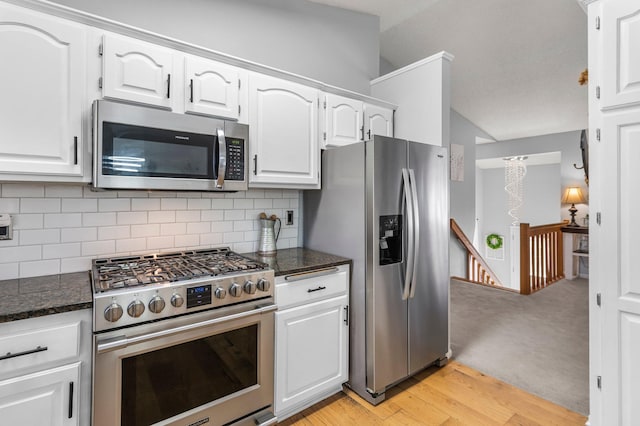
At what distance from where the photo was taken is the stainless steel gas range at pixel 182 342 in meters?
1.38

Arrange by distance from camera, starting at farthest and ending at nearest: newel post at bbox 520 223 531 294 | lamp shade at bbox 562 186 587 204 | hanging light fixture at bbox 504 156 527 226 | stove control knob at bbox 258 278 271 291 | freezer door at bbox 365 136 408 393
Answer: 1. hanging light fixture at bbox 504 156 527 226
2. lamp shade at bbox 562 186 587 204
3. newel post at bbox 520 223 531 294
4. freezer door at bbox 365 136 408 393
5. stove control knob at bbox 258 278 271 291

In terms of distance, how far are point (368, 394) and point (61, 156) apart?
2192 mm

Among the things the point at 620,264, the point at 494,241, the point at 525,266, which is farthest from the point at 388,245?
the point at 494,241

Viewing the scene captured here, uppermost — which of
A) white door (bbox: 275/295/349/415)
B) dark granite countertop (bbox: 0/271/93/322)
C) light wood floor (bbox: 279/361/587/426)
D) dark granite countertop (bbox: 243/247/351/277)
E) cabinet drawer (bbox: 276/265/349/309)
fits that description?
dark granite countertop (bbox: 243/247/351/277)

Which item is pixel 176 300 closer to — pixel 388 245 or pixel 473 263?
pixel 388 245

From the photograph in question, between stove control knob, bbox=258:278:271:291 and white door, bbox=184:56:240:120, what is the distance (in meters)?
1.04

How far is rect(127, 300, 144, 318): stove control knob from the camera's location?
1399mm

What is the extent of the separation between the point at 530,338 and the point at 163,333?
3186 millimetres

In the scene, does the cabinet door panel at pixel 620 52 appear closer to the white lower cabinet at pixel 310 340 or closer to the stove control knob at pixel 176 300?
the white lower cabinet at pixel 310 340

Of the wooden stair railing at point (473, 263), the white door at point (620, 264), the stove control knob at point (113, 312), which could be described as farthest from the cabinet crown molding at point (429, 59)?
the wooden stair railing at point (473, 263)

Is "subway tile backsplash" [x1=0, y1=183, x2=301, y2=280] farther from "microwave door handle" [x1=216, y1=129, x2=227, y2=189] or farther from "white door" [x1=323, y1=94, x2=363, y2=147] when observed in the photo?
"white door" [x1=323, y1=94, x2=363, y2=147]

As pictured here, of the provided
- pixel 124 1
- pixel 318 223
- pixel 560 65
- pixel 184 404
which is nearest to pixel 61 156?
pixel 124 1

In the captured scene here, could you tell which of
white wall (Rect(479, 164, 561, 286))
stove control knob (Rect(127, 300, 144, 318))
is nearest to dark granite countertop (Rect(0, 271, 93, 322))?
stove control knob (Rect(127, 300, 144, 318))

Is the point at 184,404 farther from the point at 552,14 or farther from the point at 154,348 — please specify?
the point at 552,14
